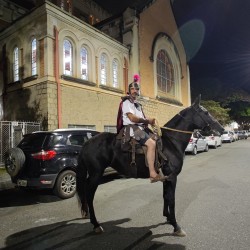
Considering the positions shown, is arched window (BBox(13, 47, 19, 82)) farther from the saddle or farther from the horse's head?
the horse's head

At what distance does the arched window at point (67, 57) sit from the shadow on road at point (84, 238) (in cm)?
1261

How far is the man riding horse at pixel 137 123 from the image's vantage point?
4.79 m

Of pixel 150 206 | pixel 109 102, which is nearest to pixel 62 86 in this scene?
pixel 109 102

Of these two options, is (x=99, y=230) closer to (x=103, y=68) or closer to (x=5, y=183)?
(x=5, y=183)

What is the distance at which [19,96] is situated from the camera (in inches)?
658

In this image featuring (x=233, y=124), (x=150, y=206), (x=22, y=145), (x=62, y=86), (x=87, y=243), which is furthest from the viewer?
(x=233, y=124)

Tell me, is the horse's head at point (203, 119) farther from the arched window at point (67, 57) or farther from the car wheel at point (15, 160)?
the arched window at point (67, 57)

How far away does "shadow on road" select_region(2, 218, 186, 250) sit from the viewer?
411 cm

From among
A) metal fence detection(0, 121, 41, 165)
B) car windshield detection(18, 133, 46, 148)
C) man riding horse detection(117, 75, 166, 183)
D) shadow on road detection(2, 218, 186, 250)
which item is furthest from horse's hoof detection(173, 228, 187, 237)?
metal fence detection(0, 121, 41, 165)

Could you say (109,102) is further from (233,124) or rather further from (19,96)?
(233,124)

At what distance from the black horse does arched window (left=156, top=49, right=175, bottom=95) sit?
21.0 m

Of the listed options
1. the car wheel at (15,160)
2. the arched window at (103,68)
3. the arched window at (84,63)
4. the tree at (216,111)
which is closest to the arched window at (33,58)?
the arched window at (84,63)

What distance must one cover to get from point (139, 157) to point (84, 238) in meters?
1.62

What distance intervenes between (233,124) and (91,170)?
60.8 metres
